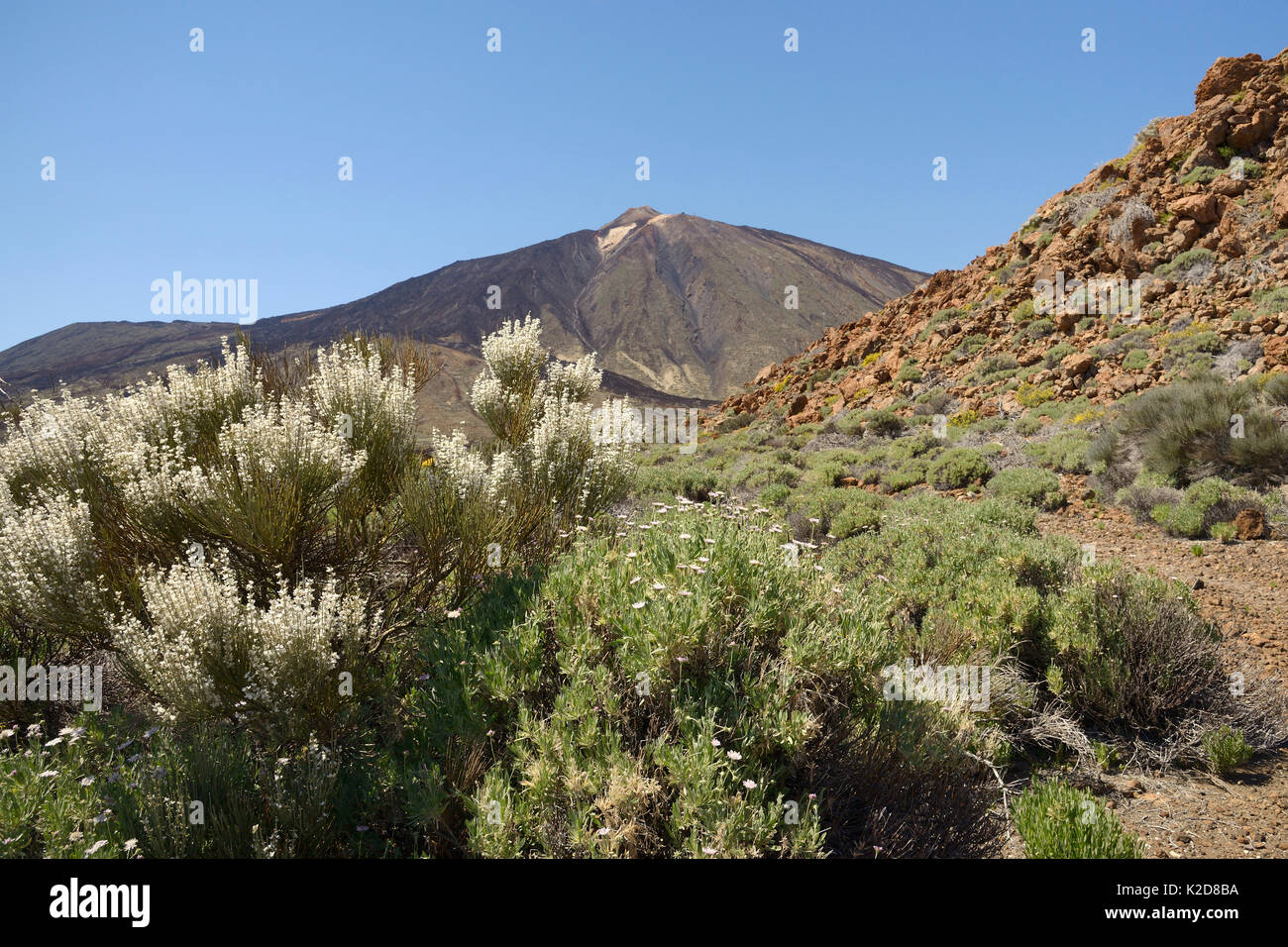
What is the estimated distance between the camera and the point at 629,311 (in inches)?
4988

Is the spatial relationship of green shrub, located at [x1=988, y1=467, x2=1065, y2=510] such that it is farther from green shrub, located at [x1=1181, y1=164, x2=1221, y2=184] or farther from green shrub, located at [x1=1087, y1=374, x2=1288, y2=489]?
green shrub, located at [x1=1181, y1=164, x2=1221, y2=184]

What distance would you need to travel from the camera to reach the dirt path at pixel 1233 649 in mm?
3072

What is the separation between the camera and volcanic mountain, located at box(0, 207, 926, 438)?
9000 centimetres

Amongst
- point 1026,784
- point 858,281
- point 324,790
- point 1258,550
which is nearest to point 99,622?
point 324,790

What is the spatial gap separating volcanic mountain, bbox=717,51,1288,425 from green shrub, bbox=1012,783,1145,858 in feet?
34.4

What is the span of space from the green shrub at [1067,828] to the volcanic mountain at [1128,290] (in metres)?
10.5

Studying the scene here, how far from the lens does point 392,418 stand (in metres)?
4.45

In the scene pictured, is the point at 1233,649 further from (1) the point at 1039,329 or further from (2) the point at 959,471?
(1) the point at 1039,329

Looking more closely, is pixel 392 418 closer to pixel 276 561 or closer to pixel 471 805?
pixel 276 561

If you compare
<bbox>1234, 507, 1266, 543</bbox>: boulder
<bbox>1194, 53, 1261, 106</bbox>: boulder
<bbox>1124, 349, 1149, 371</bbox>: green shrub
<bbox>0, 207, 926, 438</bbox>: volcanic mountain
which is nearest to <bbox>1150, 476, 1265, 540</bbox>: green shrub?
<bbox>1234, 507, 1266, 543</bbox>: boulder

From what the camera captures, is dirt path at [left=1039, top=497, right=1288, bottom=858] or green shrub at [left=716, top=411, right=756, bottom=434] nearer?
dirt path at [left=1039, top=497, right=1288, bottom=858]

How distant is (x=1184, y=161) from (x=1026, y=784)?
68.0ft
